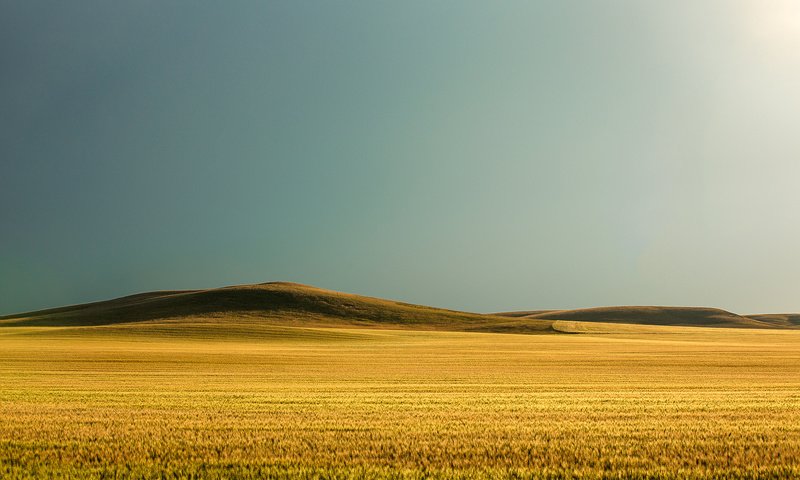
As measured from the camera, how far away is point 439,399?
17406 mm

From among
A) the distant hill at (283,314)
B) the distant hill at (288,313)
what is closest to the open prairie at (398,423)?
the distant hill at (283,314)

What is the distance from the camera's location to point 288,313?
10062cm

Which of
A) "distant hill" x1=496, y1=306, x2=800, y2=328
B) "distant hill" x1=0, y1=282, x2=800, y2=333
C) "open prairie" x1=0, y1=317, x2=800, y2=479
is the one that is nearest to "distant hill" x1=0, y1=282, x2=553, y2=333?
"distant hill" x1=0, y1=282, x2=800, y2=333

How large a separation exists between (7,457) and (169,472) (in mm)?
2909

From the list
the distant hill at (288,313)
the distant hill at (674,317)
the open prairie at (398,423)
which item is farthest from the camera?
the distant hill at (674,317)

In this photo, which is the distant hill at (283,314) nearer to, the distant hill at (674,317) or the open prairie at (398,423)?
the open prairie at (398,423)

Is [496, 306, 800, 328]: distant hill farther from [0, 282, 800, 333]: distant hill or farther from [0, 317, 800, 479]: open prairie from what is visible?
[0, 317, 800, 479]: open prairie

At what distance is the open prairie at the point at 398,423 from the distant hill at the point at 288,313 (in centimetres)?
6492

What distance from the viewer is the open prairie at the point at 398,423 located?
8242 mm

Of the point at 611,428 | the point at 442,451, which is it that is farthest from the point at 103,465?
the point at 611,428

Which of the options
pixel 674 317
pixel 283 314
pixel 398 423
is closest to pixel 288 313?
pixel 283 314

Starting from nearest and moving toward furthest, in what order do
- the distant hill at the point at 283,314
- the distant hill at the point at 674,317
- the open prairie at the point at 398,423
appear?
the open prairie at the point at 398,423, the distant hill at the point at 283,314, the distant hill at the point at 674,317

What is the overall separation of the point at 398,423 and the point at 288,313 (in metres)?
90.8

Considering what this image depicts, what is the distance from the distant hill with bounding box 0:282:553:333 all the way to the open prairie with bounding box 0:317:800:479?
213ft
